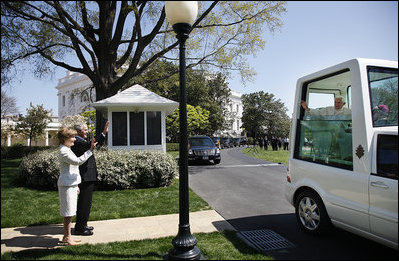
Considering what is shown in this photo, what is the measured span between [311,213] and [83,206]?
3807 millimetres

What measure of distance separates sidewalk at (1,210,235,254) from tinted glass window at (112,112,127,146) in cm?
546

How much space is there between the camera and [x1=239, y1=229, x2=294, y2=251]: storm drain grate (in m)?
3.93

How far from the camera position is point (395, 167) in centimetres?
318

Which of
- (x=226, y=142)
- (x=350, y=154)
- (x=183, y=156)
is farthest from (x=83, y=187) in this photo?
(x=226, y=142)

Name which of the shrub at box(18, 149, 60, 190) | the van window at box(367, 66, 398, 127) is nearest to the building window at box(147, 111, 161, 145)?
the shrub at box(18, 149, 60, 190)

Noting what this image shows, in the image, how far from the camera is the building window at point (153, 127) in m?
10.5

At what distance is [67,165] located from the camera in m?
4.00

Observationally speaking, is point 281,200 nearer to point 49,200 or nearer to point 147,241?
point 147,241

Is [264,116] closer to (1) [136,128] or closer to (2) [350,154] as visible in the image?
(1) [136,128]

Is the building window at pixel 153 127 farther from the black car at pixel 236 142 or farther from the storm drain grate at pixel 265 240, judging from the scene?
the black car at pixel 236 142

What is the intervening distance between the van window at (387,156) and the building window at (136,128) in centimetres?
841

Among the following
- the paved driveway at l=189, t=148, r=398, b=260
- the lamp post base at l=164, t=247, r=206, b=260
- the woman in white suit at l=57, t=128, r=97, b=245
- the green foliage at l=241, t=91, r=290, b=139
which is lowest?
the paved driveway at l=189, t=148, r=398, b=260

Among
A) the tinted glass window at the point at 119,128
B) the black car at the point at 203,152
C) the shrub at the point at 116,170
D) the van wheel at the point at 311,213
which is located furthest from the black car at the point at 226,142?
the van wheel at the point at 311,213

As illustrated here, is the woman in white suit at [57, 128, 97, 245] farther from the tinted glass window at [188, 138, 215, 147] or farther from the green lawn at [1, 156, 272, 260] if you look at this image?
the tinted glass window at [188, 138, 215, 147]
